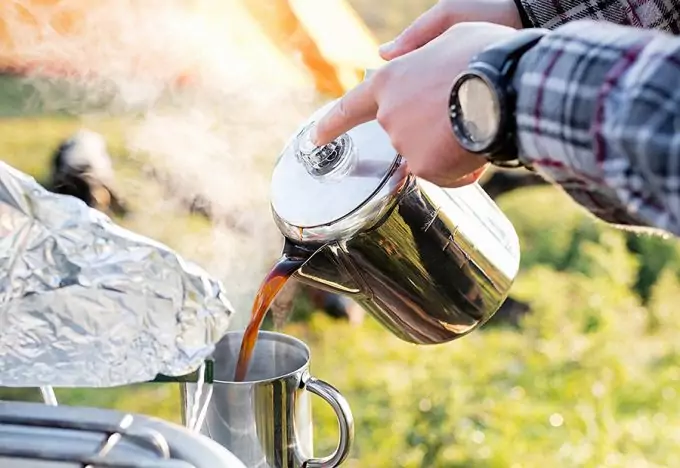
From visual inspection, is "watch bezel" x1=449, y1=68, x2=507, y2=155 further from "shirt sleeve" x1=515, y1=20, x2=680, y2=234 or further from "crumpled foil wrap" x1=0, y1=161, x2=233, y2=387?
"crumpled foil wrap" x1=0, y1=161, x2=233, y2=387

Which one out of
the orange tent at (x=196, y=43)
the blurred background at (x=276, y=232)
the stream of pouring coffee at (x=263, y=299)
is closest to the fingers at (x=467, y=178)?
the stream of pouring coffee at (x=263, y=299)

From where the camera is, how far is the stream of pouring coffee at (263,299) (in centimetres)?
91

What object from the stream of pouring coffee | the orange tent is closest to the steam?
the orange tent

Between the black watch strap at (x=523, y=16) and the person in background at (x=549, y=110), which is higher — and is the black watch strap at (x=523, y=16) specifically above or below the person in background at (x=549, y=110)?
below

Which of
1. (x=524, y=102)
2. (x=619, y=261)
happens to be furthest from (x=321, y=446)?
(x=524, y=102)

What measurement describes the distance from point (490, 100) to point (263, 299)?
38 centimetres

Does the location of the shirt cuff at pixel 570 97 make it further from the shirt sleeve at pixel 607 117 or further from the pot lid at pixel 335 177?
the pot lid at pixel 335 177

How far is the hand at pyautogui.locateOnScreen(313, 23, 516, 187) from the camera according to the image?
0.70 m

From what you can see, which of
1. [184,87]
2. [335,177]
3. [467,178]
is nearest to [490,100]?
[467,178]

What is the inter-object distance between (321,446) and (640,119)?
1.50 metres

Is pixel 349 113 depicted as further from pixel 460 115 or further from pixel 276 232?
pixel 276 232

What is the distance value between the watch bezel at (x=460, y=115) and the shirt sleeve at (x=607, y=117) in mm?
14

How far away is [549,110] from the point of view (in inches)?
24.5

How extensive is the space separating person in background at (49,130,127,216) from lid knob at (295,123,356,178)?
1.49 metres
